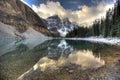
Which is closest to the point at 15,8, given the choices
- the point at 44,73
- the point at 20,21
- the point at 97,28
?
the point at 20,21

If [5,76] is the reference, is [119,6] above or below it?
above

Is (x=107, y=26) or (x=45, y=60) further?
(x=107, y=26)

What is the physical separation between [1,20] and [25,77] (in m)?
104

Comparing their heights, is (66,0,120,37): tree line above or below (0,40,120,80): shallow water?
above

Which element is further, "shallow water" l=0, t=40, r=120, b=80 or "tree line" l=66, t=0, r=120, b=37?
"tree line" l=66, t=0, r=120, b=37

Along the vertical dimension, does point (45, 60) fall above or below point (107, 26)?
below

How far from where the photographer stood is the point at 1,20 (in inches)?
4232

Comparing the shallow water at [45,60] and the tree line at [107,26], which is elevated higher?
the tree line at [107,26]

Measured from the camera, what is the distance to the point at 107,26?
225 feet

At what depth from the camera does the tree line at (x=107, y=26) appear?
5629cm

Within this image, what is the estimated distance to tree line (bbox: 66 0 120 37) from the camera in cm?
5629

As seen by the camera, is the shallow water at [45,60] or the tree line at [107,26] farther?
the tree line at [107,26]

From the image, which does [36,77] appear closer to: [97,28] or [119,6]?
[119,6]

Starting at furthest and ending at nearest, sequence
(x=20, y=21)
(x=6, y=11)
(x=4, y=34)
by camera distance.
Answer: (x=20, y=21)
(x=6, y=11)
(x=4, y=34)
